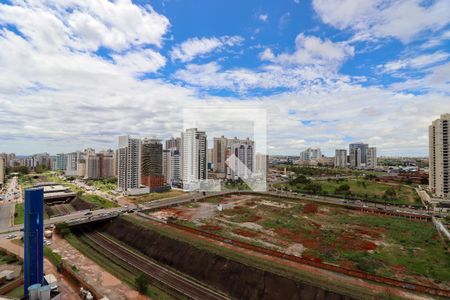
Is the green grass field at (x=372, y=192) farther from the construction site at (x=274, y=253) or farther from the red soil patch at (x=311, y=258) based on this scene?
the red soil patch at (x=311, y=258)

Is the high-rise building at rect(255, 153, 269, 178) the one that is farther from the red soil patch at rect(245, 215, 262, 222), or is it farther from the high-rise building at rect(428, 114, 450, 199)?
the red soil patch at rect(245, 215, 262, 222)

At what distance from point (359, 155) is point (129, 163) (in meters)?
78.7

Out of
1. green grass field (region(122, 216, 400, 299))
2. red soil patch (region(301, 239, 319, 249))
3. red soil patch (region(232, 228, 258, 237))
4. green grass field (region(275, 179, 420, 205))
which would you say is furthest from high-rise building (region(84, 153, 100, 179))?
red soil patch (region(301, 239, 319, 249))

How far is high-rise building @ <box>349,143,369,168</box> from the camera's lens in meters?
88.4

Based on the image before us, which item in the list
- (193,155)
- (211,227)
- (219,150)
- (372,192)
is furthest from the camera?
(219,150)

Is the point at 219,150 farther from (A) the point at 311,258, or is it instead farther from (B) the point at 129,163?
(A) the point at 311,258

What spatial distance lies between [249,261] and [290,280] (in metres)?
2.97

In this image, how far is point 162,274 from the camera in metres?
16.7

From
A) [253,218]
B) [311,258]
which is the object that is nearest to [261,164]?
[253,218]

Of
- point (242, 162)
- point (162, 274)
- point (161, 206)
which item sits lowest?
point (162, 274)

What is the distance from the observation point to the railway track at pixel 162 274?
14492 mm

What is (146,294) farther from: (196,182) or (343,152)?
(343,152)

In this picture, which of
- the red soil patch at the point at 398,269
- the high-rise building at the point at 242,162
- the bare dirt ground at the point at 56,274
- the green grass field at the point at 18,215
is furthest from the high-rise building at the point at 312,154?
the bare dirt ground at the point at 56,274

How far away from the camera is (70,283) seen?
14203 mm
